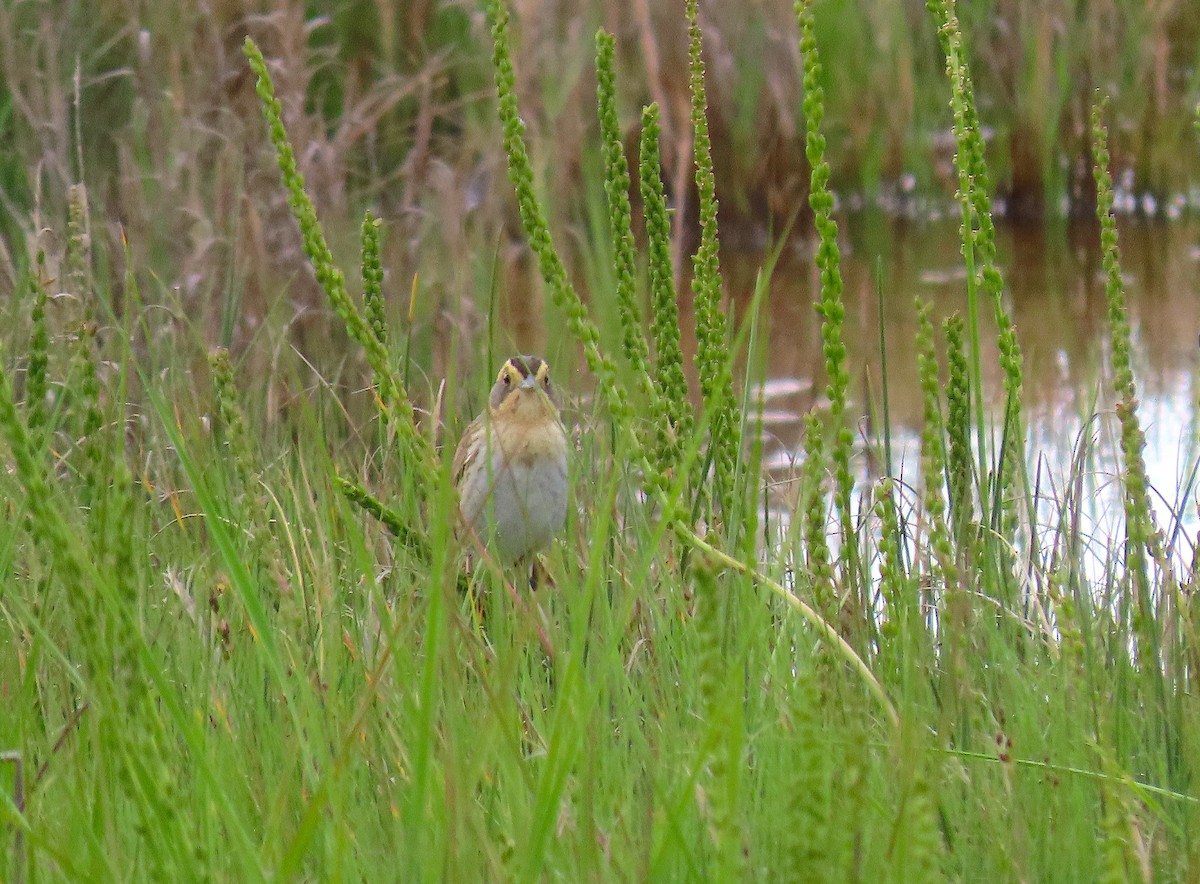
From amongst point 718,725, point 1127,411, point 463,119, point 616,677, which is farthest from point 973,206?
point 463,119

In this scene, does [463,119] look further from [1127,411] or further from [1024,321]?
[1127,411]

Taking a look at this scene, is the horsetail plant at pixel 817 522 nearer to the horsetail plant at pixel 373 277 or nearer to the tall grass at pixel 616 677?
the tall grass at pixel 616 677

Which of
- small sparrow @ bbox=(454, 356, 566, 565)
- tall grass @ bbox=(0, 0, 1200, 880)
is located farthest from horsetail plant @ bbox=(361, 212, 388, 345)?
small sparrow @ bbox=(454, 356, 566, 565)

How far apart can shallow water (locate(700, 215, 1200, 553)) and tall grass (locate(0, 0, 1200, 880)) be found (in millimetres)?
2400

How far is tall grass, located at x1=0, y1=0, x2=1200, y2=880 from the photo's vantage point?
4.88 feet

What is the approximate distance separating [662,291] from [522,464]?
1.62 m

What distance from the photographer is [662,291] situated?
2.45 m

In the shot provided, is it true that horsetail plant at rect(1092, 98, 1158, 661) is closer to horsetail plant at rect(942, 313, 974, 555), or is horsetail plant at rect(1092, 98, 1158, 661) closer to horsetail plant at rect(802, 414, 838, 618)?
horsetail plant at rect(942, 313, 974, 555)

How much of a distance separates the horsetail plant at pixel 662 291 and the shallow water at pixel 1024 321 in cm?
246

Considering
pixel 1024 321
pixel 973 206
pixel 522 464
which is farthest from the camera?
pixel 1024 321

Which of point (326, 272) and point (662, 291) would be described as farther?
point (662, 291)

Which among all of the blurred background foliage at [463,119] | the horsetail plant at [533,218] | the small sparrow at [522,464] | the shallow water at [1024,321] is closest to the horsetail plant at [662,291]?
the horsetail plant at [533,218]

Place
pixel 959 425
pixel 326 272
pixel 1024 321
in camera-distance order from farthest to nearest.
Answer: pixel 1024 321, pixel 959 425, pixel 326 272

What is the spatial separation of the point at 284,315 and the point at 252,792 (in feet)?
11.2
